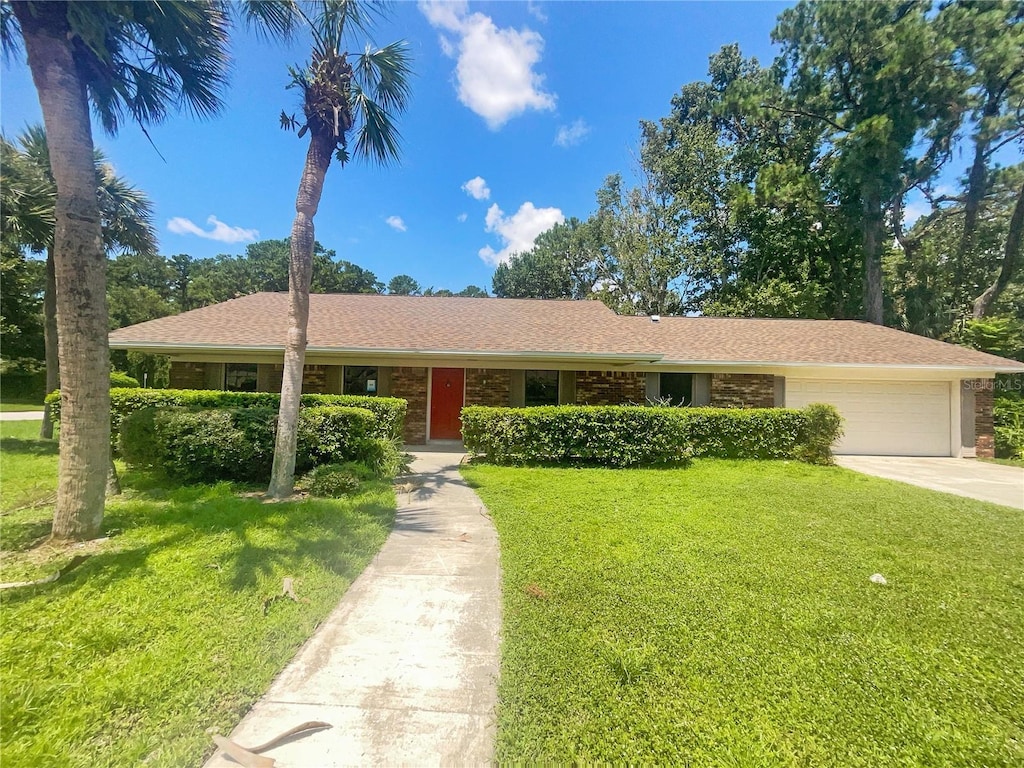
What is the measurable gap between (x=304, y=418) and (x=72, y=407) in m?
3.02

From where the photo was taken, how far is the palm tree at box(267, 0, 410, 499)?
5949 mm

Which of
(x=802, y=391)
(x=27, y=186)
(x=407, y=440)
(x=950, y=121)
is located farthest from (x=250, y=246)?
(x=950, y=121)

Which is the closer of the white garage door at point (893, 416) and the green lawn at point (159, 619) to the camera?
the green lawn at point (159, 619)

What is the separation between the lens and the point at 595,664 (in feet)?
8.50

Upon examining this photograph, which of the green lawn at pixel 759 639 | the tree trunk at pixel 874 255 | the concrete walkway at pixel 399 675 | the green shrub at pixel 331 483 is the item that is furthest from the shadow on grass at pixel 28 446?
the tree trunk at pixel 874 255

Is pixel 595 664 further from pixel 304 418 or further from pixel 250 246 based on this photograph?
pixel 250 246

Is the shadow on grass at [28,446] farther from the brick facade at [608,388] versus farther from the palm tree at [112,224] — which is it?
the brick facade at [608,388]

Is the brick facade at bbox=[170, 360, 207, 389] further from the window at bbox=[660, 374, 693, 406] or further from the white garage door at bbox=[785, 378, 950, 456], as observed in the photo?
the white garage door at bbox=[785, 378, 950, 456]

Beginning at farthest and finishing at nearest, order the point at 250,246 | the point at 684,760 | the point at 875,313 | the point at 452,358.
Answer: the point at 250,246 → the point at 875,313 → the point at 452,358 → the point at 684,760

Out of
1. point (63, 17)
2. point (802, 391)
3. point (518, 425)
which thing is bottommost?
point (518, 425)

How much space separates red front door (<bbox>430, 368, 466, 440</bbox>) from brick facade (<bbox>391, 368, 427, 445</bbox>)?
263mm

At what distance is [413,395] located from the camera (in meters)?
12.0

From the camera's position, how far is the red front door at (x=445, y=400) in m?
12.2

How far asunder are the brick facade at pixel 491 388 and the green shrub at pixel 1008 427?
13743 millimetres
